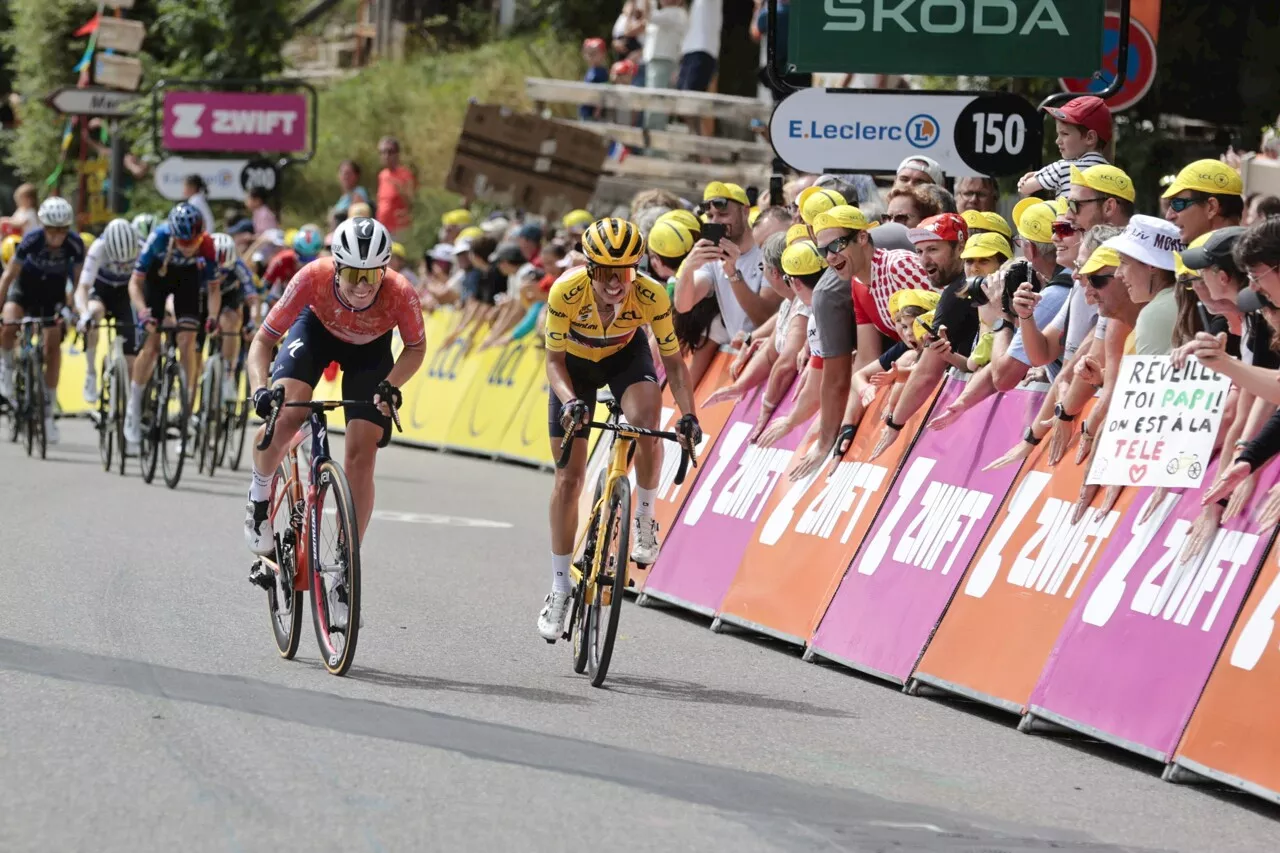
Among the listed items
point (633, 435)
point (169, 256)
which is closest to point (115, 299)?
point (169, 256)

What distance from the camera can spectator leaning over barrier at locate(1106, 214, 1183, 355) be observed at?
8.79 metres

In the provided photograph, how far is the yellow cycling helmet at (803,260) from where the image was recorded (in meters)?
11.5

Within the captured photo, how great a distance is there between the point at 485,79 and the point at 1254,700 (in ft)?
88.2

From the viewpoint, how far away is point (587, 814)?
6.41 m

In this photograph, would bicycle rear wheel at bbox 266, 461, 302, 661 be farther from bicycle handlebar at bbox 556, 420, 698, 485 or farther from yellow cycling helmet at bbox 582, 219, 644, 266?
yellow cycling helmet at bbox 582, 219, 644, 266

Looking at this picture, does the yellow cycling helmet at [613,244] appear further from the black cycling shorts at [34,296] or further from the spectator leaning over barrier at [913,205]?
the black cycling shorts at [34,296]

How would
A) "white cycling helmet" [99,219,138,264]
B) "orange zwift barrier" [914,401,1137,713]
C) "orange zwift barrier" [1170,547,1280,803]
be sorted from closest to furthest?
"orange zwift barrier" [1170,547,1280,803], "orange zwift barrier" [914,401,1137,713], "white cycling helmet" [99,219,138,264]

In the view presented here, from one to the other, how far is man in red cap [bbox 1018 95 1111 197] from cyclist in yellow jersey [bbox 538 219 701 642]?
2.46 metres

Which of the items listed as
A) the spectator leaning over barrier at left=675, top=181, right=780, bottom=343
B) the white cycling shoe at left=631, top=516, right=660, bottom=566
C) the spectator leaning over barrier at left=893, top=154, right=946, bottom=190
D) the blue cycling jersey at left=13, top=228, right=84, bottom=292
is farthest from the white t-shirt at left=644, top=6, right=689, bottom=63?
the white cycling shoe at left=631, top=516, right=660, bottom=566

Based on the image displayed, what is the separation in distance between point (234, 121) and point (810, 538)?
77.1 ft

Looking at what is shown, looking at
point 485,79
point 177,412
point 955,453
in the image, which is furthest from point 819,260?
point 485,79

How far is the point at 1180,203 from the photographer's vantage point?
9.44m

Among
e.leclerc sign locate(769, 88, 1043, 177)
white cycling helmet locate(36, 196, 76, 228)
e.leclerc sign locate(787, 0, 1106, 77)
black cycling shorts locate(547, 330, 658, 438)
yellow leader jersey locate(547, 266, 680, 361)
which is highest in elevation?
e.leclerc sign locate(787, 0, 1106, 77)

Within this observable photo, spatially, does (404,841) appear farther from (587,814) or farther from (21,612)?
(21,612)
